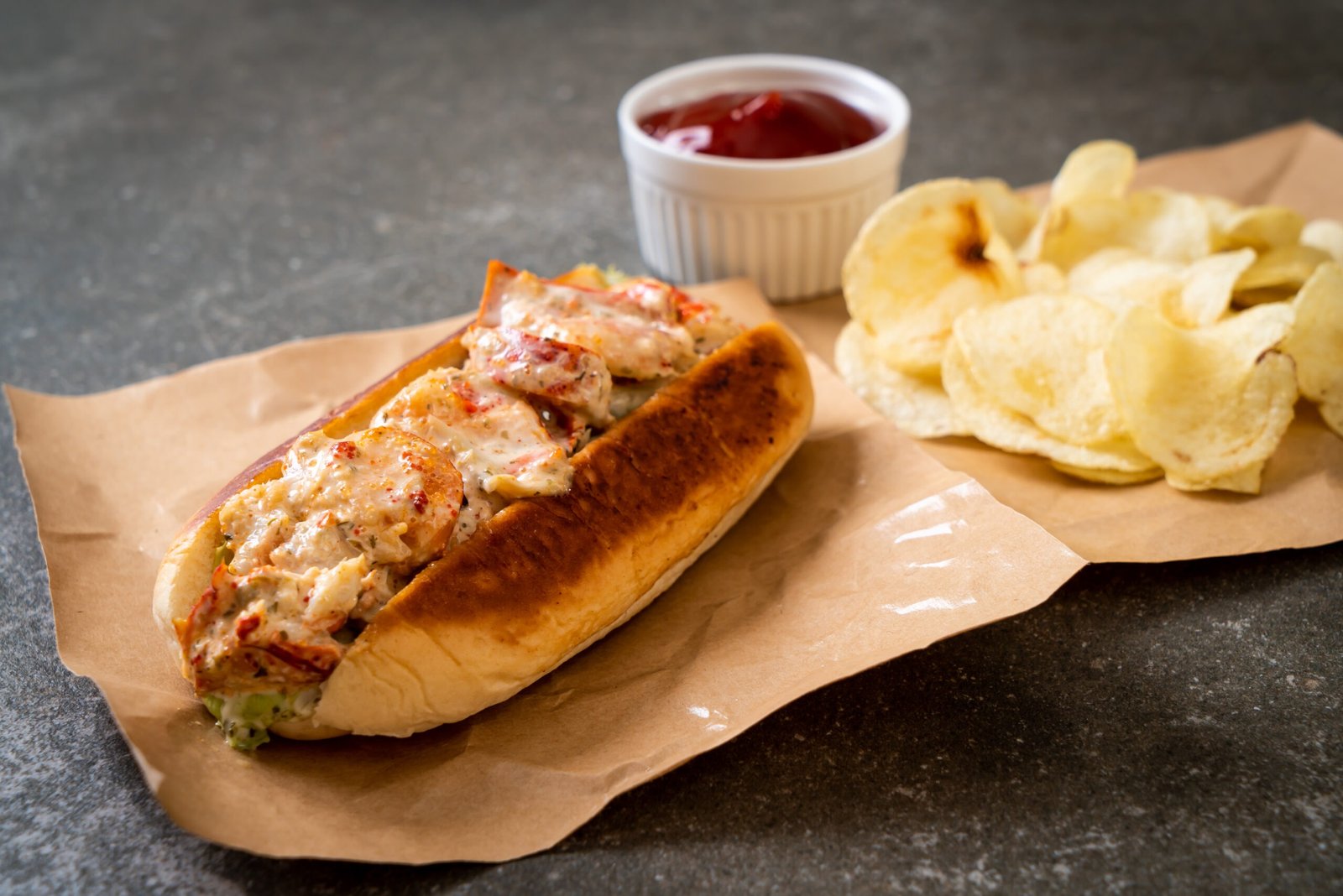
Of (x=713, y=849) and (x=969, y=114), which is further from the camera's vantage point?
A: (x=969, y=114)

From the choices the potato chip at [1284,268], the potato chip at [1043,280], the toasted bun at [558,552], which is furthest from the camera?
the potato chip at [1043,280]

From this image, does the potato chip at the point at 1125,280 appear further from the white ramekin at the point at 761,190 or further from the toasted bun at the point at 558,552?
the toasted bun at the point at 558,552

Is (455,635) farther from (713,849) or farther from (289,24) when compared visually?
(289,24)

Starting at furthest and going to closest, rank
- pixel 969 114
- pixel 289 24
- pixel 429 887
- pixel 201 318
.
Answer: pixel 289 24, pixel 969 114, pixel 201 318, pixel 429 887

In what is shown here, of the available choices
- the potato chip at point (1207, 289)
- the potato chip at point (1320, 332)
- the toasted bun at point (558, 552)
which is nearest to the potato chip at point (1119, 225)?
the potato chip at point (1207, 289)

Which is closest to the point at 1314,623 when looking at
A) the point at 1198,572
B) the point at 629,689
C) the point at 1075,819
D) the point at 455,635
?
the point at 1198,572

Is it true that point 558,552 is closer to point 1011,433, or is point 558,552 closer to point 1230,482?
point 1011,433

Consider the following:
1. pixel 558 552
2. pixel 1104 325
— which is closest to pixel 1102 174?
pixel 1104 325
